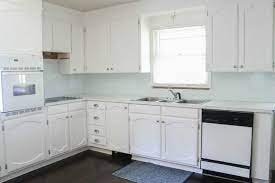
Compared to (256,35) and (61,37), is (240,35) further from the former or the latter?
(61,37)

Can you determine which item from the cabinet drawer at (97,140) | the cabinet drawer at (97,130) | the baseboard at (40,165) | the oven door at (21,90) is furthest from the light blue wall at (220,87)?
the oven door at (21,90)

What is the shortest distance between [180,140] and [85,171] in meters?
1.43

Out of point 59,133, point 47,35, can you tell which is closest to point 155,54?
point 47,35

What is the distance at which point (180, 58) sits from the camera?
395cm

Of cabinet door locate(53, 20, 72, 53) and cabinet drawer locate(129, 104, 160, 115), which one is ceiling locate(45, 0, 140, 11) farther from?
cabinet drawer locate(129, 104, 160, 115)

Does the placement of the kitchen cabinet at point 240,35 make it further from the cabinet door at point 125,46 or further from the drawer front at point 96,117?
the drawer front at point 96,117

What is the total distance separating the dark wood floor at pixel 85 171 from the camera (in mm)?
3148

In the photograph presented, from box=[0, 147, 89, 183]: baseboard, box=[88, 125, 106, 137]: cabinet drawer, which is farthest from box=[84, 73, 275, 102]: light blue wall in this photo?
box=[0, 147, 89, 183]: baseboard

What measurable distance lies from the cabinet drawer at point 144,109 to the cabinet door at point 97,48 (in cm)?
95

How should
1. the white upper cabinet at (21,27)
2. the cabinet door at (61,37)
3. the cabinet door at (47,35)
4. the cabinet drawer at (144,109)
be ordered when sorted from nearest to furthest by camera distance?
1. the white upper cabinet at (21,27)
2. the cabinet drawer at (144,109)
3. the cabinet door at (47,35)
4. the cabinet door at (61,37)

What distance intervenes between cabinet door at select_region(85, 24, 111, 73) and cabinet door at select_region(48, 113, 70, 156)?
1069 millimetres

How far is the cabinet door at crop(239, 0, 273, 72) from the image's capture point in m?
2.90

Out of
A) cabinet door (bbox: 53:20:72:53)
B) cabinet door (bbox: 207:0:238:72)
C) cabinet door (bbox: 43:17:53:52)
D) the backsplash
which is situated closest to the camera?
cabinet door (bbox: 207:0:238:72)

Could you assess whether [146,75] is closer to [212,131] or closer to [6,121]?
[212,131]
